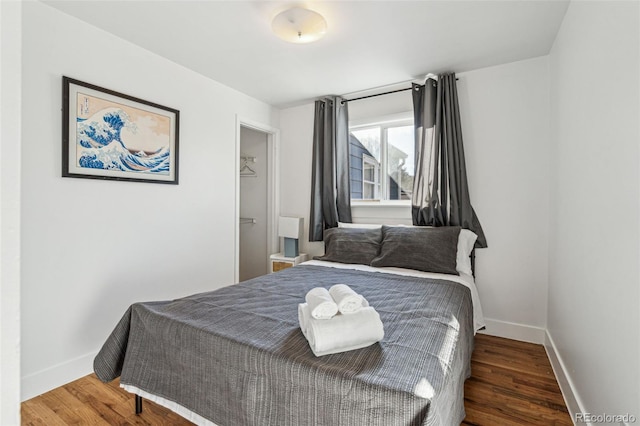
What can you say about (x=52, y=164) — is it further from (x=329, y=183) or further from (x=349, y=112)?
(x=349, y=112)

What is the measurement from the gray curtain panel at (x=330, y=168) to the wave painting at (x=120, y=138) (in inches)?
64.4

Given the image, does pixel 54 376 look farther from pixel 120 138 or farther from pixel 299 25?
pixel 299 25

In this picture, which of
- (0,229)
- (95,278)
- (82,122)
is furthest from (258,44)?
(0,229)

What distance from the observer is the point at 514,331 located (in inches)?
110

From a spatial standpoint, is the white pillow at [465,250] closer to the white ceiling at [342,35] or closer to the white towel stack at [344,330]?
the white ceiling at [342,35]

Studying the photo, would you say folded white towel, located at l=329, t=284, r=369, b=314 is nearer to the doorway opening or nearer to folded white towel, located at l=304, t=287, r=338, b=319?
folded white towel, located at l=304, t=287, r=338, b=319

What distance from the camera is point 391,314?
1639mm

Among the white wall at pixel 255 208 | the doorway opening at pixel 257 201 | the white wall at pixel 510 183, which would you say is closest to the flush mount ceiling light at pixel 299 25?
the white wall at pixel 510 183

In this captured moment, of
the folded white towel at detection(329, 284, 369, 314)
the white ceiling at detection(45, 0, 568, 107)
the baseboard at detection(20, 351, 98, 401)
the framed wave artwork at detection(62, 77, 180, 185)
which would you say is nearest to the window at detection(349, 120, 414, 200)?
the white ceiling at detection(45, 0, 568, 107)

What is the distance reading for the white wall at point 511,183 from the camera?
2699 millimetres

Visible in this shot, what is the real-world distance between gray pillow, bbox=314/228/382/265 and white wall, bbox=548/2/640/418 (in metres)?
1.41

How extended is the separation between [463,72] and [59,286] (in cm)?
371

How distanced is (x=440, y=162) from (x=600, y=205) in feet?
5.46

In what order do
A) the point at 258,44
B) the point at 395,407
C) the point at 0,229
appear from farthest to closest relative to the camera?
the point at 258,44, the point at 395,407, the point at 0,229
